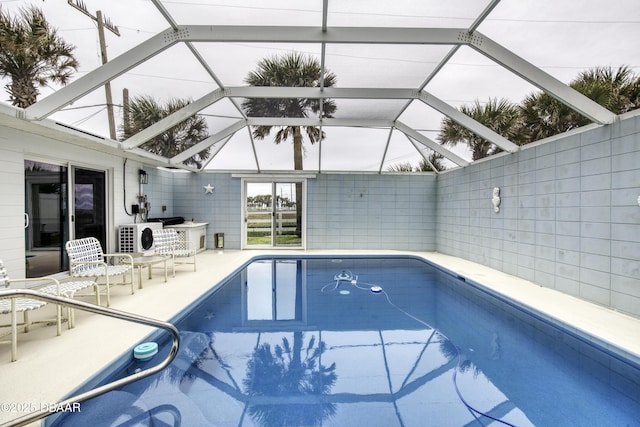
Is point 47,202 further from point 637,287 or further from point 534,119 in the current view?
point 534,119

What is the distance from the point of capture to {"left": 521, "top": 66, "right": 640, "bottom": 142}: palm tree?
16.0 feet

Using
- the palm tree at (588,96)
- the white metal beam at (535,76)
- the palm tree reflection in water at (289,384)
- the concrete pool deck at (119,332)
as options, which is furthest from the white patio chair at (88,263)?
the palm tree at (588,96)

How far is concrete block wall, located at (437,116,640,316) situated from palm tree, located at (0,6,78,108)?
711 cm

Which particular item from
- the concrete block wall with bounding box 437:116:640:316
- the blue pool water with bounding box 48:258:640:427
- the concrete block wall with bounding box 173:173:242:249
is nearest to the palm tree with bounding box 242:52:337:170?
the concrete block wall with bounding box 173:173:242:249

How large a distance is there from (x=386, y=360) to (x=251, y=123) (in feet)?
16.4

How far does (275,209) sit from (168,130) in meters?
3.24

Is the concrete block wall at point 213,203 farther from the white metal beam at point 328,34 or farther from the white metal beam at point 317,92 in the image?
the white metal beam at point 328,34

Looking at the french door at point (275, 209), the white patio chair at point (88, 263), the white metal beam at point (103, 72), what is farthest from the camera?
the french door at point (275, 209)

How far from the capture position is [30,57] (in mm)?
4805

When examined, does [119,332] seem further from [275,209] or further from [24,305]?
[275,209]

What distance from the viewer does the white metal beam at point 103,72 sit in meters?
3.08

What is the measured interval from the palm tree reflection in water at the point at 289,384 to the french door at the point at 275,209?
5.18 m

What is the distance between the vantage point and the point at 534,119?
21.0 feet

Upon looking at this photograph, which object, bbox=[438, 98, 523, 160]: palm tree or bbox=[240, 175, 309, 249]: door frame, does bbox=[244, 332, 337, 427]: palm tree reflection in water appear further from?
bbox=[438, 98, 523, 160]: palm tree
